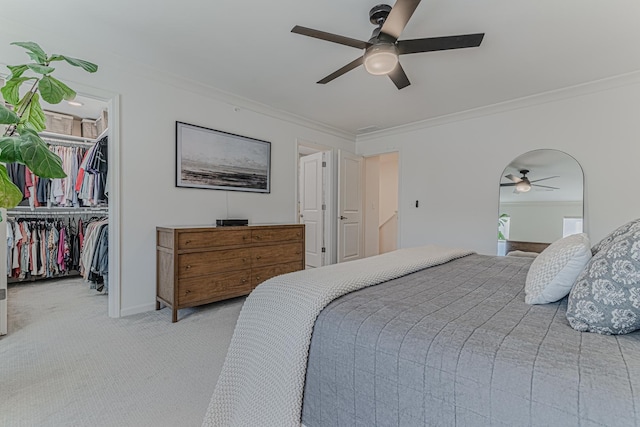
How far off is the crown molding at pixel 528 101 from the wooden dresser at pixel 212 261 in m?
2.59

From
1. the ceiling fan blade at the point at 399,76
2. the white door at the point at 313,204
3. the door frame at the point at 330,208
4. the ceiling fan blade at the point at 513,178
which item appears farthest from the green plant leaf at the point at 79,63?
the ceiling fan blade at the point at 513,178

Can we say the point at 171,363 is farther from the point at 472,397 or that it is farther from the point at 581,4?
the point at 581,4

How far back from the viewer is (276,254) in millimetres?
3299

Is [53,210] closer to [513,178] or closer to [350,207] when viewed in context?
[350,207]

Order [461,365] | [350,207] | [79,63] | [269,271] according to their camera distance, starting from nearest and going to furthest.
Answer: [461,365]
[79,63]
[269,271]
[350,207]

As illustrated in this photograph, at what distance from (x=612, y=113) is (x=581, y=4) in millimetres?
→ 1751

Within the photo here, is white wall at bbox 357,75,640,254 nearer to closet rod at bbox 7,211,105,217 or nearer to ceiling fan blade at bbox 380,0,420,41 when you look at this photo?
ceiling fan blade at bbox 380,0,420,41

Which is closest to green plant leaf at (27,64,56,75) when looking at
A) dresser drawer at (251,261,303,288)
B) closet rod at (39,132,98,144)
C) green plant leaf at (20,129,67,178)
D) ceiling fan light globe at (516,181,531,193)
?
green plant leaf at (20,129,67,178)

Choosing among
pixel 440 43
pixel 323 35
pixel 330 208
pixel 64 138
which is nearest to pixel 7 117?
pixel 323 35

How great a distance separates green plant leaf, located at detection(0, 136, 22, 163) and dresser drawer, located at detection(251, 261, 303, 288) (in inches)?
85.9

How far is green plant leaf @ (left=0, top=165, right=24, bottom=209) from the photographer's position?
3.68 ft

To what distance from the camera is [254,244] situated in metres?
3.08

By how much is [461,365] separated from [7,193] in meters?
1.68

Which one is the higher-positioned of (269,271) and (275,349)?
(275,349)
